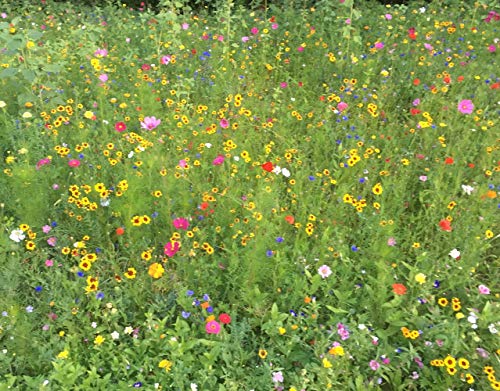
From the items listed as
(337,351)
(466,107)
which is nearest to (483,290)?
(337,351)

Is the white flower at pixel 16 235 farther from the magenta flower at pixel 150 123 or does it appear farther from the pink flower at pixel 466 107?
the pink flower at pixel 466 107

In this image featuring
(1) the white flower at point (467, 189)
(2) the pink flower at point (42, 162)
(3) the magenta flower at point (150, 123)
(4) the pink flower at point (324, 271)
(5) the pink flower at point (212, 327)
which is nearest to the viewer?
(5) the pink flower at point (212, 327)

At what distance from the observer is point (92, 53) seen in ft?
13.4

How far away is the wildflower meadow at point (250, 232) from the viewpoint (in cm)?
203

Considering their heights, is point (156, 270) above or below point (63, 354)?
above

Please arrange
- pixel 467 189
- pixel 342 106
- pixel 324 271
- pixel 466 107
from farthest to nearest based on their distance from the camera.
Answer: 1. pixel 342 106
2. pixel 466 107
3. pixel 467 189
4. pixel 324 271

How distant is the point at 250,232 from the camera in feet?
8.01

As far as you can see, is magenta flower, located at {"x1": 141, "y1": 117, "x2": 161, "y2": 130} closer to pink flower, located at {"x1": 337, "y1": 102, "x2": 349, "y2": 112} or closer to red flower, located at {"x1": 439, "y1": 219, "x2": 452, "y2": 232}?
pink flower, located at {"x1": 337, "y1": 102, "x2": 349, "y2": 112}

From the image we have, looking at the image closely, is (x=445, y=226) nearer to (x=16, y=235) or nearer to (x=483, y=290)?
(x=483, y=290)

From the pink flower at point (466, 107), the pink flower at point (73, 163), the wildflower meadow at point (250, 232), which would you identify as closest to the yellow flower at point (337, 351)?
the wildflower meadow at point (250, 232)

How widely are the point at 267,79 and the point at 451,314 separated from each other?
2894 millimetres

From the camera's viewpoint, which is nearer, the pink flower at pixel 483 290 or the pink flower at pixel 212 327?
the pink flower at pixel 212 327

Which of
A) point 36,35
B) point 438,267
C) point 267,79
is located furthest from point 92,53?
point 438,267

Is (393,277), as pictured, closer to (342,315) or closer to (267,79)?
(342,315)
